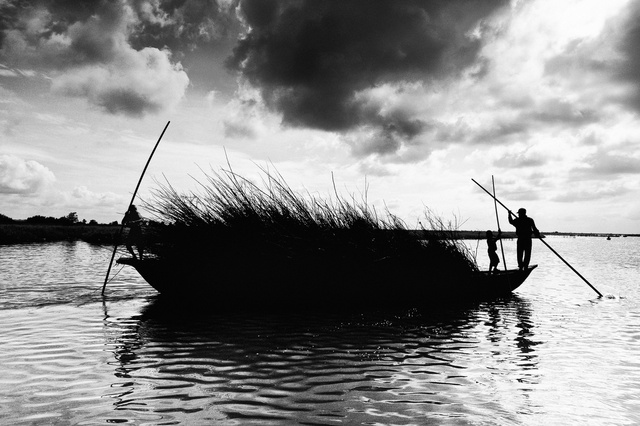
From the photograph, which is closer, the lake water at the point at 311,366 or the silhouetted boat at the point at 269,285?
the lake water at the point at 311,366

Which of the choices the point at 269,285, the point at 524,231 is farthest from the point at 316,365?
the point at 524,231

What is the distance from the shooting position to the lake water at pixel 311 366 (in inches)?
165

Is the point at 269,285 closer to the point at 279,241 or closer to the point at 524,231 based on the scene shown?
the point at 279,241

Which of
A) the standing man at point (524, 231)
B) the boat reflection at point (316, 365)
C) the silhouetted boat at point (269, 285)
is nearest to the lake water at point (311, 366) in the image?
the boat reflection at point (316, 365)

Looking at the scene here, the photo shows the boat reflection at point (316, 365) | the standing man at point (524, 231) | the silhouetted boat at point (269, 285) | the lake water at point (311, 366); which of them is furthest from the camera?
the standing man at point (524, 231)

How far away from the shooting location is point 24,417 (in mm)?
3943

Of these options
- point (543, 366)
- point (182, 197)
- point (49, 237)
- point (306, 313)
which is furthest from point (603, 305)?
point (49, 237)

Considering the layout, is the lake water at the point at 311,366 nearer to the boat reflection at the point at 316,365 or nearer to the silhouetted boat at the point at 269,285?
the boat reflection at the point at 316,365

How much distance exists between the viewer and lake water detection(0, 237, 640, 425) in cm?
418

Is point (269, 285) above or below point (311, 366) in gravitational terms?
above

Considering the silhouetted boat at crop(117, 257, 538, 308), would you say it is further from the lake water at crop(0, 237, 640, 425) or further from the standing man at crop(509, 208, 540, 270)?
the standing man at crop(509, 208, 540, 270)

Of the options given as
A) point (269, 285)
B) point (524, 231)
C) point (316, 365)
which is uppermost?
point (524, 231)

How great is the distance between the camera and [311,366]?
18.6ft

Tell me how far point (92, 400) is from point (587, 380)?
225 inches
